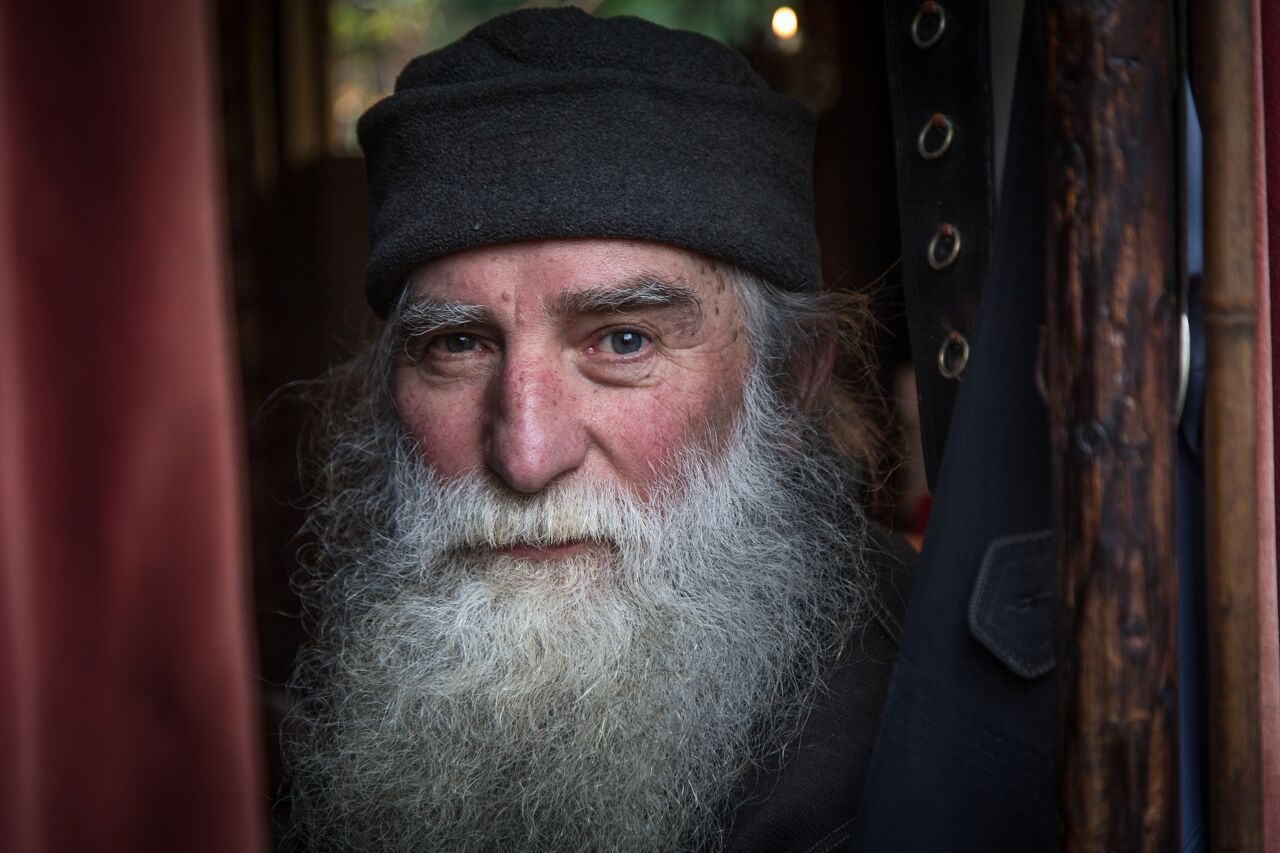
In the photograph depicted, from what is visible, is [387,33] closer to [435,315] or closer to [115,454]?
[435,315]

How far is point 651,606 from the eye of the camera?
5.01ft

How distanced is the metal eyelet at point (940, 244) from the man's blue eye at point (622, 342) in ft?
1.46

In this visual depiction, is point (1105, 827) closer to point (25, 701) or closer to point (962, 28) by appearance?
point (25, 701)

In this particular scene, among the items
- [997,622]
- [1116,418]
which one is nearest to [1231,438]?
[1116,418]

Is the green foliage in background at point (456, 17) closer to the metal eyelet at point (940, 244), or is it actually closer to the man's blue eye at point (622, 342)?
the man's blue eye at point (622, 342)

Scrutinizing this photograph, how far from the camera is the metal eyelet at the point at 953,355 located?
1.38 meters

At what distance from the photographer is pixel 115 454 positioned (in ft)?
2.27

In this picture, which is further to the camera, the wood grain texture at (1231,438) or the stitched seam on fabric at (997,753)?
the stitched seam on fabric at (997,753)

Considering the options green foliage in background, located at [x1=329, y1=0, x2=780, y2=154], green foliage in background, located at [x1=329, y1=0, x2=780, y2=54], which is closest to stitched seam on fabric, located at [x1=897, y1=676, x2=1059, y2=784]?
green foliage in background, located at [x1=329, y1=0, x2=780, y2=54]

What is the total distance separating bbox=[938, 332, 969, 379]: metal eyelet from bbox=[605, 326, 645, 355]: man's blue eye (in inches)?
17.8

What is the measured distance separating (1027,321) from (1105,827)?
44 centimetres

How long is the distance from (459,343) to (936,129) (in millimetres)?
784

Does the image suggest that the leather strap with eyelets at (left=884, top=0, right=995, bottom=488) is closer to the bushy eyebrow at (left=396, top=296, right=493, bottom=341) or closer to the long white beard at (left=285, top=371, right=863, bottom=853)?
the long white beard at (left=285, top=371, right=863, bottom=853)

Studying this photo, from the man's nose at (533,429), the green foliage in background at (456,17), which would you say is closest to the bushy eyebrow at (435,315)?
the man's nose at (533,429)
